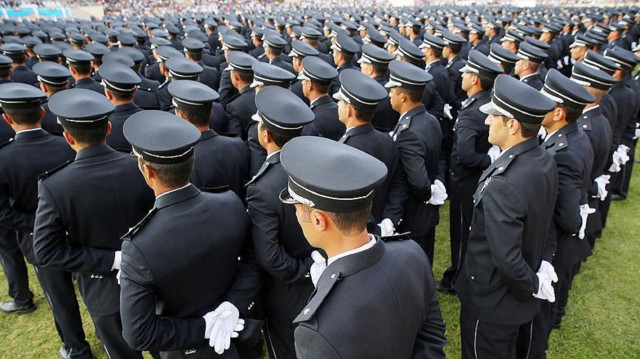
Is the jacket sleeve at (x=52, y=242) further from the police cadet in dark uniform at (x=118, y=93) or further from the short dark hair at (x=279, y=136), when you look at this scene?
the police cadet in dark uniform at (x=118, y=93)

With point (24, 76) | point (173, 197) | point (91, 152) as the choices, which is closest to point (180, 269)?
point (173, 197)

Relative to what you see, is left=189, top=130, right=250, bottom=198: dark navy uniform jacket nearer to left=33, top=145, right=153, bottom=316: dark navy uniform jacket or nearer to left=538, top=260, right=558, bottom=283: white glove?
left=33, top=145, right=153, bottom=316: dark navy uniform jacket

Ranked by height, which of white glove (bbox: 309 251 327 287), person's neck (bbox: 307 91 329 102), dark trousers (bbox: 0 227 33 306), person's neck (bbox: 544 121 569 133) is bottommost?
A: dark trousers (bbox: 0 227 33 306)

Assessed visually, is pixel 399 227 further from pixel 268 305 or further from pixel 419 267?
pixel 419 267

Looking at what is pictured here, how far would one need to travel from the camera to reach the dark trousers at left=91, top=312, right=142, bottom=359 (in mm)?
2928

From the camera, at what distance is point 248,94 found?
5.02 m

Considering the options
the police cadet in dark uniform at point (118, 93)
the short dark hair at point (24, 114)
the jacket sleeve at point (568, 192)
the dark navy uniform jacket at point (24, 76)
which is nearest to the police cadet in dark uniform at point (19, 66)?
the dark navy uniform jacket at point (24, 76)

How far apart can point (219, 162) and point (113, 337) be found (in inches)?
55.5

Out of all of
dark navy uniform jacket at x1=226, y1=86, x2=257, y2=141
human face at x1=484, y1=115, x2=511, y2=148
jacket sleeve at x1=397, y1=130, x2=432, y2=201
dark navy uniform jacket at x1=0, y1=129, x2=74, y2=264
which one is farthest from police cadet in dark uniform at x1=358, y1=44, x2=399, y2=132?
dark navy uniform jacket at x1=0, y1=129, x2=74, y2=264

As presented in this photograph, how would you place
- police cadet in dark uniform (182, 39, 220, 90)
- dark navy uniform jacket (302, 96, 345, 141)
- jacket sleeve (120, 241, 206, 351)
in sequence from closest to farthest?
jacket sleeve (120, 241, 206, 351), dark navy uniform jacket (302, 96, 345, 141), police cadet in dark uniform (182, 39, 220, 90)

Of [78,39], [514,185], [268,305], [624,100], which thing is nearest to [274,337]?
[268,305]

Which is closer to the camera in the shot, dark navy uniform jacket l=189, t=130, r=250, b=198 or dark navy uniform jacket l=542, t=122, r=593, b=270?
dark navy uniform jacket l=542, t=122, r=593, b=270

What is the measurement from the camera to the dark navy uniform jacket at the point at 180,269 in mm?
2061

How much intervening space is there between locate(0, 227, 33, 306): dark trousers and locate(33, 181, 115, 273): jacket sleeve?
6.12 feet
